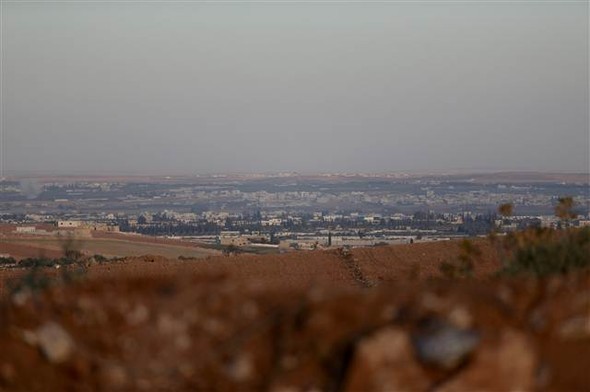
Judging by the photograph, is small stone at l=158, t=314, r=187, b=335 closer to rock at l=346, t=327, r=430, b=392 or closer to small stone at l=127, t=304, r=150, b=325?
small stone at l=127, t=304, r=150, b=325

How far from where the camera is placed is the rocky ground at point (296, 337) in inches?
292

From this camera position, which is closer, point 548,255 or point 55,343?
point 55,343

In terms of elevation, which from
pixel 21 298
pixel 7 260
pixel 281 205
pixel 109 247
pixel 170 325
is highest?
pixel 21 298

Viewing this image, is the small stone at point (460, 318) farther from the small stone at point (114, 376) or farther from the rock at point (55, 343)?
the rock at point (55, 343)

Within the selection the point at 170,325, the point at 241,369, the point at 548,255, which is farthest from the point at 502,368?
the point at 548,255

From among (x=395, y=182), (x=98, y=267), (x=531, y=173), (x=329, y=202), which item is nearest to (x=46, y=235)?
(x=98, y=267)

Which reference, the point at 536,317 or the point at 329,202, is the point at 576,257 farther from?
the point at 329,202

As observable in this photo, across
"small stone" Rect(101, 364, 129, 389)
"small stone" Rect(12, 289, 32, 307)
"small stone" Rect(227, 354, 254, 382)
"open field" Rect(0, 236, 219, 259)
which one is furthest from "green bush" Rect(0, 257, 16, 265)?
"small stone" Rect(227, 354, 254, 382)

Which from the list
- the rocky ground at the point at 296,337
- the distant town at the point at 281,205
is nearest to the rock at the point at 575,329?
the rocky ground at the point at 296,337

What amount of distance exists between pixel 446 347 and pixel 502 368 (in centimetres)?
40

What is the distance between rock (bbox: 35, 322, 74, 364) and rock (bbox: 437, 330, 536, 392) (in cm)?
274

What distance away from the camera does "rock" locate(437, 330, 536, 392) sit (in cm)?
733

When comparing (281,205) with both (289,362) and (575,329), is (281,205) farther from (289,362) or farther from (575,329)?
(289,362)

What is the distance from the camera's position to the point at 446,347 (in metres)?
7.38
